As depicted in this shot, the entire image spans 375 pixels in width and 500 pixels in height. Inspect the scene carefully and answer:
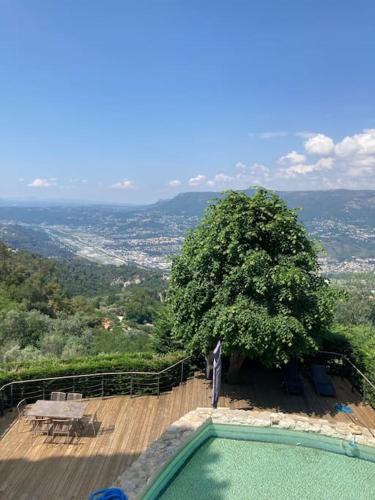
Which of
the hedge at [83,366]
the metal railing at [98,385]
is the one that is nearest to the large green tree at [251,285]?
the hedge at [83,366]

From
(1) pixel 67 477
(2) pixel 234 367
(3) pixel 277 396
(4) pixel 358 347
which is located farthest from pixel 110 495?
(4) pixel 358 347

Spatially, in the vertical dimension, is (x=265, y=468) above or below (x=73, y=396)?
below

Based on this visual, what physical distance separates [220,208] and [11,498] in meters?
9.21

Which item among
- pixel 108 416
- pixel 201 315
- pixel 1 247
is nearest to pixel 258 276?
pixel 201 315

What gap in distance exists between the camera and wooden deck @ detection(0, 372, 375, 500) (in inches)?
331

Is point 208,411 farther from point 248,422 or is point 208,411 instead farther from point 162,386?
point 162,386

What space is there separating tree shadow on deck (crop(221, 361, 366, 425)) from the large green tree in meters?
1.06

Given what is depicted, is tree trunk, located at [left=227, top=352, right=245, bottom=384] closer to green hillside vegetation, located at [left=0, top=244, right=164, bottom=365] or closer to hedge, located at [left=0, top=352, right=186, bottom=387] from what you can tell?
hedge, located at [left=0, top=352, right=186, bottom=387]

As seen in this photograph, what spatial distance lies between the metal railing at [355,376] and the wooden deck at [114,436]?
1.03 feet

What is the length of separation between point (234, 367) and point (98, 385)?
4.51m

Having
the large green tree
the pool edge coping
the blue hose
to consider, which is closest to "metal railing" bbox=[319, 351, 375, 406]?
the pool edge coping

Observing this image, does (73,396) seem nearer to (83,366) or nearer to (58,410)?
(83,366)

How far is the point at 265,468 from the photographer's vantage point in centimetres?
951

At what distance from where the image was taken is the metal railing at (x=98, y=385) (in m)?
11.8
